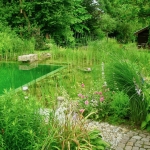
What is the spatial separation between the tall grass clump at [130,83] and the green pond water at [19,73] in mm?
2940

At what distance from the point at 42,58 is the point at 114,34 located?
69.3 feet

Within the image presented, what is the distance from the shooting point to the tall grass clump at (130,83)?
3.83m

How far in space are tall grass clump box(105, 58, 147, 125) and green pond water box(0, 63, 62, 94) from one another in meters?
2.94

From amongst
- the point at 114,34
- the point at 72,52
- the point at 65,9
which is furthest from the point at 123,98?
the point at 114,34

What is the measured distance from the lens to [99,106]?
13.5 ft

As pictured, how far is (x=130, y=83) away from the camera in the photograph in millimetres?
4020

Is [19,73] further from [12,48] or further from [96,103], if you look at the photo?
[96,103]

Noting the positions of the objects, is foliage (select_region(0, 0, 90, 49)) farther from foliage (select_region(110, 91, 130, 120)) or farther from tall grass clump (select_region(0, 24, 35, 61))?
foliage (select_region(110, 91, 130, 120))

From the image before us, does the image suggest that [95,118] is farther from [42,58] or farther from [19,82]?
[42,58]

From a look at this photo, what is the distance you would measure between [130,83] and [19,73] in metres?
4.84

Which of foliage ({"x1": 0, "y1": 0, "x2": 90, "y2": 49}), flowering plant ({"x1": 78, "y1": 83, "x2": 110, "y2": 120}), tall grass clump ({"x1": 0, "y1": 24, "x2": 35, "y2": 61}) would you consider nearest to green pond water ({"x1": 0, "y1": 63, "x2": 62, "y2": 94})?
tall grass clump ({"x1": 0, "y1": 24, "x2": 35, "y2": 61})

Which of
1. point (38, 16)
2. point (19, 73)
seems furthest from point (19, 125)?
point (38, 16)

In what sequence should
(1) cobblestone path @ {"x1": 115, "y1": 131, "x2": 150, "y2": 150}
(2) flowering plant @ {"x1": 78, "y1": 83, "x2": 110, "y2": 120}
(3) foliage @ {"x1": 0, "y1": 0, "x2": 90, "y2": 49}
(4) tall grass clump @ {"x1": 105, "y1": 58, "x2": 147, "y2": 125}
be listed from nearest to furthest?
(1) cobblestone path @ {"x1": 115, "y1": 131, "x2": 150, "y2": 150}, (4) tall grass clump @ {"x1": 105, "y1": 58, "x2": 147, "y2": 125}, (2) flowering plant @ {"x1": 78, "y1": 83, "x2": 110, "y2": 120}, (3) foliage @ {"x1": 0, "y1": 0, "x2": 90, "y2": 49}

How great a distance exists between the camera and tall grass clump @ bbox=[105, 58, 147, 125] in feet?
12.6
